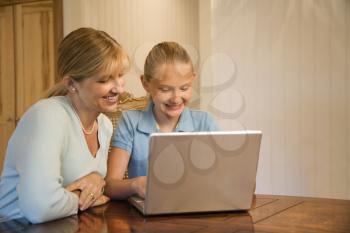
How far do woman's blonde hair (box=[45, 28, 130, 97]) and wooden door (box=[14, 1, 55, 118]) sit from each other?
294cm

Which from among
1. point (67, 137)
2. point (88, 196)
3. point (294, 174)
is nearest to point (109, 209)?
point (88, 196)

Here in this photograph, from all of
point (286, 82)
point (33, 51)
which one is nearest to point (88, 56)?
point (286, 82)

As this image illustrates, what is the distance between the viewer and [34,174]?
1.08m

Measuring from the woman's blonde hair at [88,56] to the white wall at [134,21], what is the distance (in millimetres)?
1957

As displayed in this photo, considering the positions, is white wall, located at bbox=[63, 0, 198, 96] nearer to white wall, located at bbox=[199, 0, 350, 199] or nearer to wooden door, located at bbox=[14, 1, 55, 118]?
white wall, located at bbox=[199, 0, 350, 199]

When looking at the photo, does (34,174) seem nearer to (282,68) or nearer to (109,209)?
(109,209)

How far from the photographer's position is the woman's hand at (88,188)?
1.20 m

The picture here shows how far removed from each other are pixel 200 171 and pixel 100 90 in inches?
14.5

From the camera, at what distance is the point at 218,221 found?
3.47ft

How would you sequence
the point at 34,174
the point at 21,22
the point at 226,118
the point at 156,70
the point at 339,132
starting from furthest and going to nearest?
1. the point at 21,22
2. the point at 226,118
3. the point at 339,132
4. the point at 156,70
5. the point at 34,174

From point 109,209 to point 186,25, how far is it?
2.79 meters

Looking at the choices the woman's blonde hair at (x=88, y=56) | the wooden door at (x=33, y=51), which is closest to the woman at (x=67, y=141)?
the woman's blonde hair at (x=88, y=56)

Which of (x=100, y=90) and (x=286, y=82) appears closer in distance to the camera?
(x=100, y=90)

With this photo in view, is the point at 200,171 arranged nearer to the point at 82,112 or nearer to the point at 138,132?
the point at 82,112
